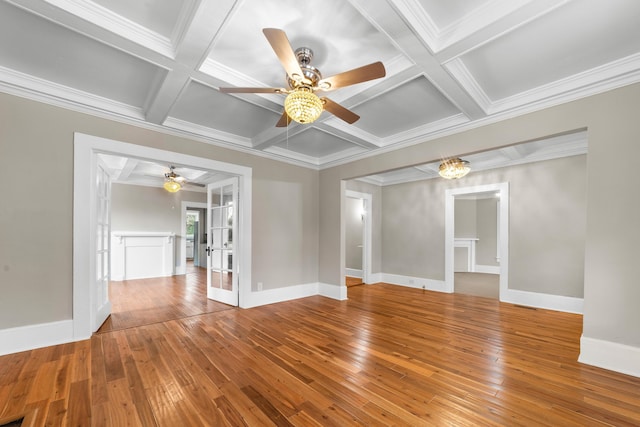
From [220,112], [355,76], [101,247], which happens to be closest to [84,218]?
[101,247]

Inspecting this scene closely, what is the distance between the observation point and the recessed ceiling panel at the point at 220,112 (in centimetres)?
295

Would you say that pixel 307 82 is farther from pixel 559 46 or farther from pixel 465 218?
pixel 465 218

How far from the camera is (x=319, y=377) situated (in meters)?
2.25

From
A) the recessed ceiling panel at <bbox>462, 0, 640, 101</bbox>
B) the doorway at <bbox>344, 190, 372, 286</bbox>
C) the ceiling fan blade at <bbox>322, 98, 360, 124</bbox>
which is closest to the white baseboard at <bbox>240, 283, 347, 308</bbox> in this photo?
the doorway at <bbox>344, 190, 372, 286</bbox>

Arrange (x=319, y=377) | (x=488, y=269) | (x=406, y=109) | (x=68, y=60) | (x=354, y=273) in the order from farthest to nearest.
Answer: (x=488, y=269)
(x=354, y=273)
(x=406, y=109)
(x=68, y=60)
(x=319, y=377)

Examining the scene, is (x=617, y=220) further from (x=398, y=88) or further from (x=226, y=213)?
(x=226, y=213)

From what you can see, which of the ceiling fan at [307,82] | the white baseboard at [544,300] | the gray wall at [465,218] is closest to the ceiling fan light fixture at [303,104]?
the ceiling fan at [307,82]

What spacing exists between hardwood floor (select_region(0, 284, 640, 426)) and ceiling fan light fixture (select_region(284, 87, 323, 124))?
2.11 m

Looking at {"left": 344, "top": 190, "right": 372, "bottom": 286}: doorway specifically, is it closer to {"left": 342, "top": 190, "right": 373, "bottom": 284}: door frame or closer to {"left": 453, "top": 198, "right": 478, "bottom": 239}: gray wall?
{"left": 342, "top": 190, "right": 373, "bottom": 284}: door frame

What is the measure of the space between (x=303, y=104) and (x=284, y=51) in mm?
371

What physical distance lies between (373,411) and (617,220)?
2.70 meters

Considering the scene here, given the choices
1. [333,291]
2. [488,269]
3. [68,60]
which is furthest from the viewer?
[488,269]

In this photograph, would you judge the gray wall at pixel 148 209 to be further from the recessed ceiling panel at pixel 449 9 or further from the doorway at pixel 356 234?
the recessed ceiling panel at pixel 449 9

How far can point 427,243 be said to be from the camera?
19.7ft
